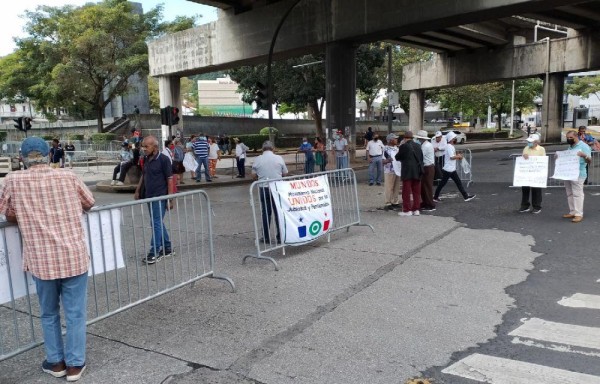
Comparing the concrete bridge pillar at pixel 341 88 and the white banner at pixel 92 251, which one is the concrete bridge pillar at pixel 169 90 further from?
the white banner at pixel 92 251

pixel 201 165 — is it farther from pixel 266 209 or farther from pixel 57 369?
pixel 57 369

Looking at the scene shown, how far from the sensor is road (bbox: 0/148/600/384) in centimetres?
386

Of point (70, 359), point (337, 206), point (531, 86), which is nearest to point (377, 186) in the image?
point (337, 206)

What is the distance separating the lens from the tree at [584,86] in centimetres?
6594

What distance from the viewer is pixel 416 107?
41.9 meters

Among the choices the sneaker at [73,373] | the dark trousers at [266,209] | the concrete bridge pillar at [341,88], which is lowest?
the sneaker at [73,373]

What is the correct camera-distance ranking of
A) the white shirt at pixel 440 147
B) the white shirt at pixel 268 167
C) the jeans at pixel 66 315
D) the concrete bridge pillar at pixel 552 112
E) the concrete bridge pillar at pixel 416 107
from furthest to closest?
the concrete bridge pillar at pixel 416 107, the concrete bridge pillar at pixel 552 112, the white shirt at pixel 440 147, the white shirt at pixel 268 167, the jeans at pixel 66 315

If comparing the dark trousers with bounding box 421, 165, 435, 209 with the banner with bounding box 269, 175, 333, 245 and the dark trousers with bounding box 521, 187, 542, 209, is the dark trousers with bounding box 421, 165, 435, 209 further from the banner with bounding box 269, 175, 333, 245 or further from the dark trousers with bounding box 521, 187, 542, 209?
the banner with bounding box 269, 175, 333, 245

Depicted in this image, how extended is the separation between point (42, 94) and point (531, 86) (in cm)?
5080

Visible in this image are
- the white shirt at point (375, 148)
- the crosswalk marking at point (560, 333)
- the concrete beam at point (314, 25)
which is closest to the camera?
the crosswalk marking at point (560, 333)

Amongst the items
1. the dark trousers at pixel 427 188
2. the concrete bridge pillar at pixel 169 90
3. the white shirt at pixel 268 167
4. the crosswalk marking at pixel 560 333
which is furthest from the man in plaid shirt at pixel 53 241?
the concrete bridge pillar at pixel 169 90

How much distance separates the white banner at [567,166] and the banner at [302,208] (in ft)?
16.0

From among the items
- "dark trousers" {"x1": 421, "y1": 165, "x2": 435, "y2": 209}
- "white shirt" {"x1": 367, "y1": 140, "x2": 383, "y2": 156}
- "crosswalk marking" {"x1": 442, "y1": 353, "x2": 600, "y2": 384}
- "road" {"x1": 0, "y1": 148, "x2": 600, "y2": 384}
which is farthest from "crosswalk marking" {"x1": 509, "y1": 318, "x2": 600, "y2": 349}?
"white shirt" {"x1": 367, "y1": 140, "x2": 383, "y2": 156}

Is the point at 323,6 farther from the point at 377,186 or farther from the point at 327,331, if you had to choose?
the point at 327,331
